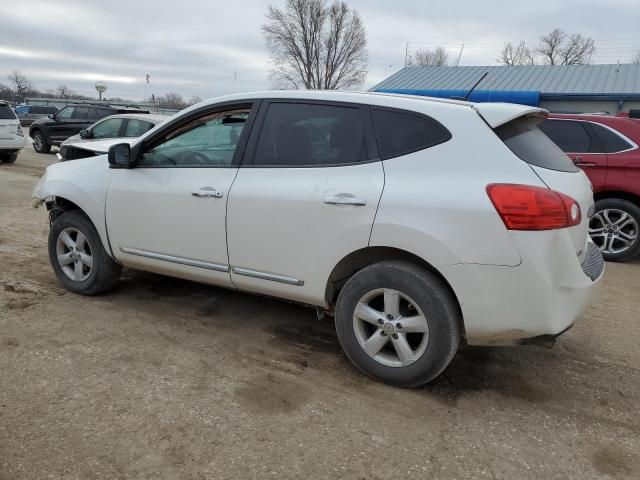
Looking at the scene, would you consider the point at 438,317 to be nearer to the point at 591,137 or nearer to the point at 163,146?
the point at 163,146

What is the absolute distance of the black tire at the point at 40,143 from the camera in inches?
720

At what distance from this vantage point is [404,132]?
317 centimetres

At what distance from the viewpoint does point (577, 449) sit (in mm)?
2686

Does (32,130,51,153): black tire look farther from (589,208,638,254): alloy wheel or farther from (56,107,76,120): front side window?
(589,208,638,254): alloy wheel

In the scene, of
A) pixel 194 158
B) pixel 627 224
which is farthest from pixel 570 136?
pixel 194 158

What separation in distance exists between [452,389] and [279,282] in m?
1.26

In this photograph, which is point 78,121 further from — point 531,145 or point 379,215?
point 531,145

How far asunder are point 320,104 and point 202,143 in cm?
99

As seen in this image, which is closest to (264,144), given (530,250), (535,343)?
(530,250)

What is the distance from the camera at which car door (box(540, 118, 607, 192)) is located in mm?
6754

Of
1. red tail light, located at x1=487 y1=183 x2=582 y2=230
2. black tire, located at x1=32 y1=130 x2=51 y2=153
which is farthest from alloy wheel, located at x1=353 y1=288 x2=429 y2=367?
black tire, located at x1=32 y1=130 x2=51 y2=153

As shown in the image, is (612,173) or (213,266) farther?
(612,173)

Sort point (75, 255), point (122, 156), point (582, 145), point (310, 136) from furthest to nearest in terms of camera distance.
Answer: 1. point (582, 145)
2. point (75, 255)
3. point (122, 156)
4. point (310, 136)

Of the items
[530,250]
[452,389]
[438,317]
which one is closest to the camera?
[530,250]
